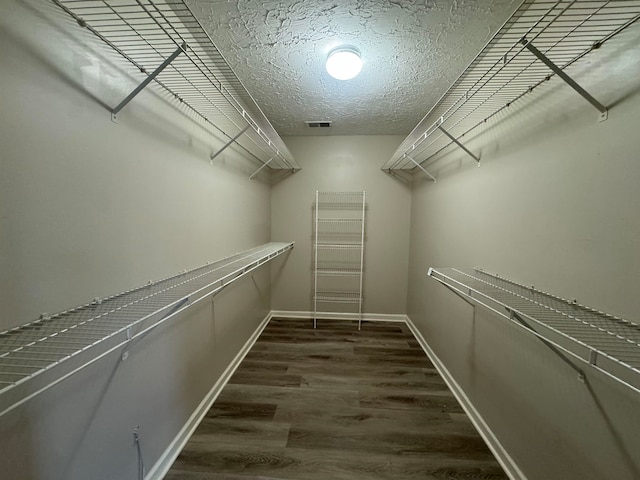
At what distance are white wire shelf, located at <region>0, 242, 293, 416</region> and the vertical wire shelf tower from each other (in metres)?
2.13

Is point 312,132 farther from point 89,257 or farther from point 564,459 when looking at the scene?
point 564,459

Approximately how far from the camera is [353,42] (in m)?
1.36

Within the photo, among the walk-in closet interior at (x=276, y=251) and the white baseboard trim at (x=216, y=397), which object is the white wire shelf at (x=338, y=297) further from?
the walk-in closet interior at (x=276, y=251)

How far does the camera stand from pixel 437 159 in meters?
2.36

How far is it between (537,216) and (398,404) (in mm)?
1523

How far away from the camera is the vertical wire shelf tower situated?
3.15m

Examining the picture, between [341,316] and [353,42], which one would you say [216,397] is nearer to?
[341,316]

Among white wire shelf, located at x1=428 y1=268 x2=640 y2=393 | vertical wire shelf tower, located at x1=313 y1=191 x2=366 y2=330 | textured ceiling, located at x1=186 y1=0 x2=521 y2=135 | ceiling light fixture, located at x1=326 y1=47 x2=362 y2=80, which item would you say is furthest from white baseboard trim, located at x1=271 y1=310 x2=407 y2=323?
ceiling light fixture, located at x1=326 y1=47 x2=362 y2=80

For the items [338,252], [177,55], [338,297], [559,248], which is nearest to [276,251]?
[338,252]

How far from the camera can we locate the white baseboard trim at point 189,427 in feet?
4.13

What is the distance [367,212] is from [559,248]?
217 centimetres

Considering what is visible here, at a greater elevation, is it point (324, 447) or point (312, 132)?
point (312, 132)

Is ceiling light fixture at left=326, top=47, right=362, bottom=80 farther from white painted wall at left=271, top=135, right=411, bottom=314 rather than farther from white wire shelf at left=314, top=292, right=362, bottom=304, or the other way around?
white wire shelf at left=314, top=292, right=362, bottom=304

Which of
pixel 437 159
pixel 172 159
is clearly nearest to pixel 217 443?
pixel 172 159
